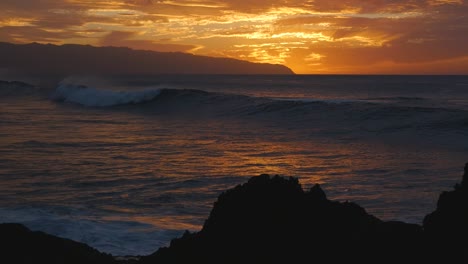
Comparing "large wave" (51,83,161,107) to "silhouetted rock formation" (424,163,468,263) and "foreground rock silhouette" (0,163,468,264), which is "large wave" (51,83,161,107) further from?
"silhouetted rock formation" (424,163,468,263)

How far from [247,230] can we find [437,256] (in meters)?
1.22

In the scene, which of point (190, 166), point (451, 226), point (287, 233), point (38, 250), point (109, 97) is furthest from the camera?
point (109, 97)

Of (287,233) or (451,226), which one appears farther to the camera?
(451,226)

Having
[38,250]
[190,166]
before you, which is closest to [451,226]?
[38,250]

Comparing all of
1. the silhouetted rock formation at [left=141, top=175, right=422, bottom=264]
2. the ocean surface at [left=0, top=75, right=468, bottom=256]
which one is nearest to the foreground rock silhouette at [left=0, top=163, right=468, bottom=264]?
the silhouetted rock formation at [left=141, top=175, right=422, bottom=264]

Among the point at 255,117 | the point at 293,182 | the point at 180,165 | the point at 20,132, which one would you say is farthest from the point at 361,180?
the point at 255,117

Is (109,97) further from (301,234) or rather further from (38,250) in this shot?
(301,234)

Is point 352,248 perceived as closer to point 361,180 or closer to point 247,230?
point 247,230

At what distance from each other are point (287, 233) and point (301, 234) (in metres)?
0.09

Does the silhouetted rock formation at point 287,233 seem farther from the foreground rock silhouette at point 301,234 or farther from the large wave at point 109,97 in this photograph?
the large wave at point 109,97

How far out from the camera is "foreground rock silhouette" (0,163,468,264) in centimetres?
378

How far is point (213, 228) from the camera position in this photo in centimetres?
405

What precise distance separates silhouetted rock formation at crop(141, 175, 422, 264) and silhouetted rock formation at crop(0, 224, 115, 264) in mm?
600

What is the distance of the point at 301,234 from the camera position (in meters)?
3.84
